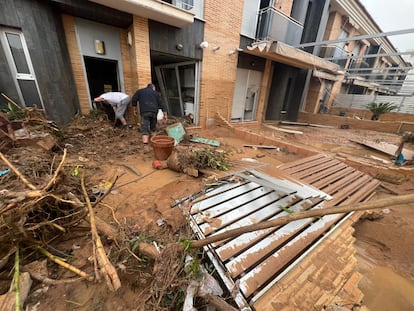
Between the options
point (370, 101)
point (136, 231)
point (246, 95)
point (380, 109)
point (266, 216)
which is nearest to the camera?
point (136, 231)

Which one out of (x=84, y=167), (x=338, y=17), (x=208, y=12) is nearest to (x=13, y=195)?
(x=84, y=167)

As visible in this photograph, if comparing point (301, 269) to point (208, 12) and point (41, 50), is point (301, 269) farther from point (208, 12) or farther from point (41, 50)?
point (208, 12)

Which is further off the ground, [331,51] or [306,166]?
[331,51]

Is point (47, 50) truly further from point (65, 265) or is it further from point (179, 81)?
point (65, 265)

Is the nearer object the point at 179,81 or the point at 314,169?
the point at 314,169

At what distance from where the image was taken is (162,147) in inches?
148

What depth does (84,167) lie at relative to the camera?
10.6 ft

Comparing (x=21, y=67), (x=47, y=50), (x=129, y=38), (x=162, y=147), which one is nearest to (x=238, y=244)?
(x=162, y=147)

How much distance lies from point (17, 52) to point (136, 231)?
5.04 meters

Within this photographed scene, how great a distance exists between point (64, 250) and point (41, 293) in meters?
0.41

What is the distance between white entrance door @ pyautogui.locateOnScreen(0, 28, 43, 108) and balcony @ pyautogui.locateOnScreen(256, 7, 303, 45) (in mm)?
7622

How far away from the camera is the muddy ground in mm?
1388

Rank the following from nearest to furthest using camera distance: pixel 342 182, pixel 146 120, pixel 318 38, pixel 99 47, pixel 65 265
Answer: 1. pixel 65 265
2. pixel 342 182
3. pixel 146 120
4. pixel 99 47
5. pixel 318 38

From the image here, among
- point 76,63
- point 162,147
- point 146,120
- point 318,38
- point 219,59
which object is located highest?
point 318,38
